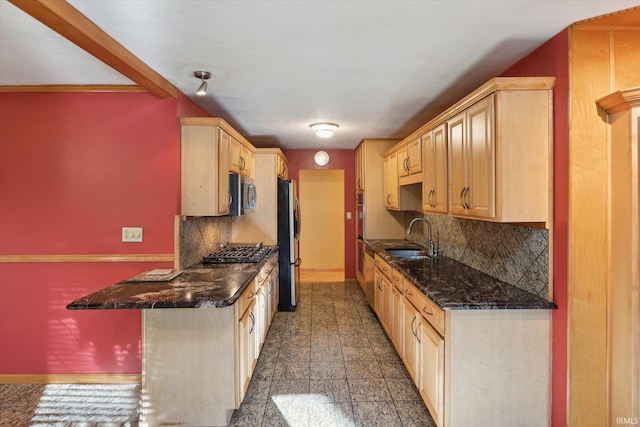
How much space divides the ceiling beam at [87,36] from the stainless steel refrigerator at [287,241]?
7.06 feet

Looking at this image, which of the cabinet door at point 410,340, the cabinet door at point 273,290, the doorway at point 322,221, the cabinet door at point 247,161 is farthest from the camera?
the doorway at point 322,221

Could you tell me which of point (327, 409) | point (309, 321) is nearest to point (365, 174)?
point (309, 321)

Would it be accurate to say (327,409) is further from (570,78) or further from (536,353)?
(570,78)

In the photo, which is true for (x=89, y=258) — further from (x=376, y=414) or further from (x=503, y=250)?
(x=503, y=250)

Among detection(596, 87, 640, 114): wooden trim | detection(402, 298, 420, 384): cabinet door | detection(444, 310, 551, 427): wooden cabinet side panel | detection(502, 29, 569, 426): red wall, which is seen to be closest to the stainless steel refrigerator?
detection(402, 298, 420, 384): cabinet door

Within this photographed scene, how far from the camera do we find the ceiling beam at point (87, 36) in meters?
1.49

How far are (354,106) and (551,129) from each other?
1821mm

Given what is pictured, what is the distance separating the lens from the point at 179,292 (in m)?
2.06

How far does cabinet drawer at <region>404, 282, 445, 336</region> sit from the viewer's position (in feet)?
6.37

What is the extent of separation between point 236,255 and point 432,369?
2052 mm

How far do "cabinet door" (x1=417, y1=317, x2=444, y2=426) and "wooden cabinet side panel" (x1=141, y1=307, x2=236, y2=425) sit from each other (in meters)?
1.24

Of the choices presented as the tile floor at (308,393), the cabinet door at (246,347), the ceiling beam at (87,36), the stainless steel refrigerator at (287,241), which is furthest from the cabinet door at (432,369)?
the ceiling beam at (87,36)

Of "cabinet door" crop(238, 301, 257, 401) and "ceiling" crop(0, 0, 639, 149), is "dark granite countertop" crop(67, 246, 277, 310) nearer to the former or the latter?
"cabinet door" crop(238, 301, 257, 401)

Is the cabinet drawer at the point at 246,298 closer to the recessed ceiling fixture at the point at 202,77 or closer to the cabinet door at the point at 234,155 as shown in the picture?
the cabinet door at the point at 234,155
